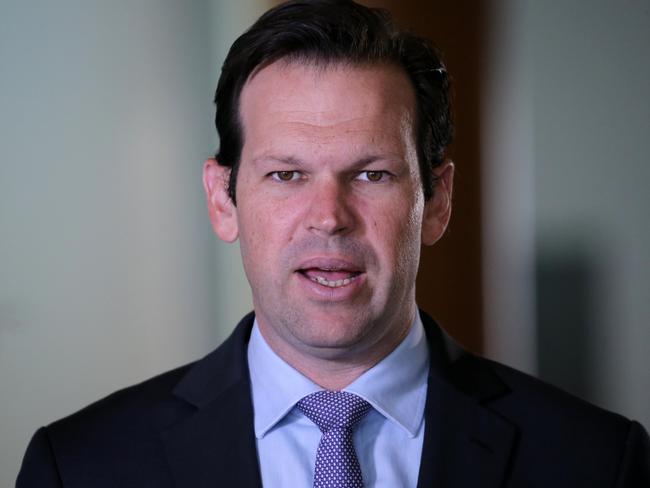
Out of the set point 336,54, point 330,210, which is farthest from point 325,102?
point 330,210

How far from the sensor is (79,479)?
1.84 m

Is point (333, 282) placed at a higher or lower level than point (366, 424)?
higher

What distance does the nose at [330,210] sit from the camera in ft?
5.72

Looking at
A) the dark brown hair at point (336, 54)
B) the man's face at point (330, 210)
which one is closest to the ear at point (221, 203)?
the dark brown hair at point (336, 54)

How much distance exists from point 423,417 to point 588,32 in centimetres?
143

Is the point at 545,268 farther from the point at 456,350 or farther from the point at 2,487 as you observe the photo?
the point at 2,487

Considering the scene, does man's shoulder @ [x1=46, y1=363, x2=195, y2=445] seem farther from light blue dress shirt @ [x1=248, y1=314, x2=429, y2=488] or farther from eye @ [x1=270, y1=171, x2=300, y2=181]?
eye @ [x1=270, y1=171, x2=300, y2=181]

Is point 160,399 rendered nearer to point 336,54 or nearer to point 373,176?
point 373,176

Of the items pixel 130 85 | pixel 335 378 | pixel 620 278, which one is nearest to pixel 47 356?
pixel 130 85

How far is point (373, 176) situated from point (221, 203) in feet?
1.22

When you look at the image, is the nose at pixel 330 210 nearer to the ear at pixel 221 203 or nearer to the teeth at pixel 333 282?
the teeth at pixel 333 282

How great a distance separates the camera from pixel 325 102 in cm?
181

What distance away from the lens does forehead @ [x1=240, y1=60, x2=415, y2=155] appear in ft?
5.93

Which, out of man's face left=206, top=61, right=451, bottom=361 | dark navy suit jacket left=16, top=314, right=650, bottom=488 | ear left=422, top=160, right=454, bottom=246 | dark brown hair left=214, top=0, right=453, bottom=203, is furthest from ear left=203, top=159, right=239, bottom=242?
ear left=422, top=160, right=454, bottom=246
